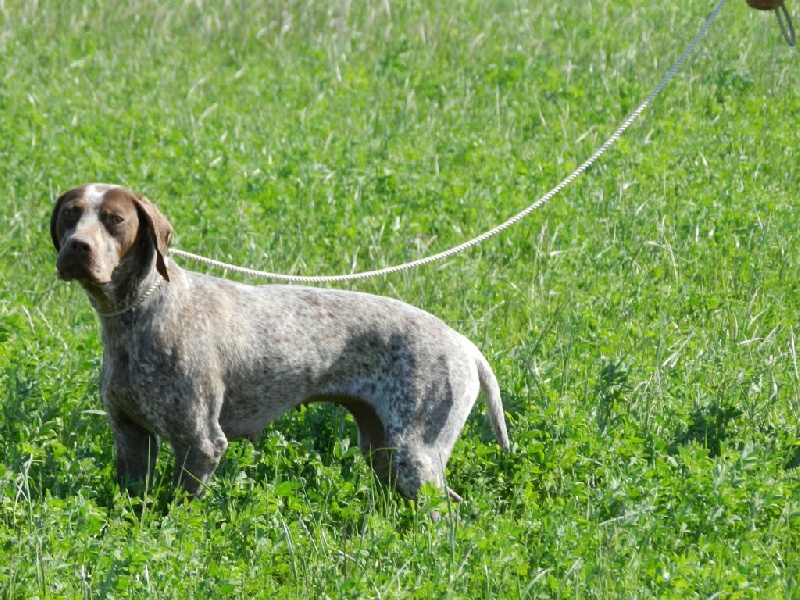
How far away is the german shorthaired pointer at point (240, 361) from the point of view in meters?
5.04

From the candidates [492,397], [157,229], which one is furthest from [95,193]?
[492,397]

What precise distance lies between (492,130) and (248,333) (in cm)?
540

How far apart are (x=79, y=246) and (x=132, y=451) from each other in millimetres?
1069

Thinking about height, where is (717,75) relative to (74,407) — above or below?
above

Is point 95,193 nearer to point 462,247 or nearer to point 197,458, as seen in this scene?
point 197,458

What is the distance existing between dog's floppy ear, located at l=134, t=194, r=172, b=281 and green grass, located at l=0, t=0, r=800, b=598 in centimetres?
98

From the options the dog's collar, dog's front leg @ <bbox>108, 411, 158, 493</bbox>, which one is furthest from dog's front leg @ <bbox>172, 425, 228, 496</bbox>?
the dog's collar

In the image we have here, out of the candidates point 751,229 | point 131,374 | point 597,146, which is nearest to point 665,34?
point 597,146

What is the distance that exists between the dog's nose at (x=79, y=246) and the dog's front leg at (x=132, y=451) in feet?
2.73

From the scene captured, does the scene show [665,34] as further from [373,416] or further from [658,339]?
[373,416]

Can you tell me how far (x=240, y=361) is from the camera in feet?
17.4

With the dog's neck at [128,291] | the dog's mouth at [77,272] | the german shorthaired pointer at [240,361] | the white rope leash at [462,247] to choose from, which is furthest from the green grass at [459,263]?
the dog's mouth at [77,272]

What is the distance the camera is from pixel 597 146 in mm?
9953

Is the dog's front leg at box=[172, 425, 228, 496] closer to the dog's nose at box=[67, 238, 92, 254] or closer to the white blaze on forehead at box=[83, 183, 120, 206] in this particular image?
the dog's nose at box=[67, 238, 92, 254]
